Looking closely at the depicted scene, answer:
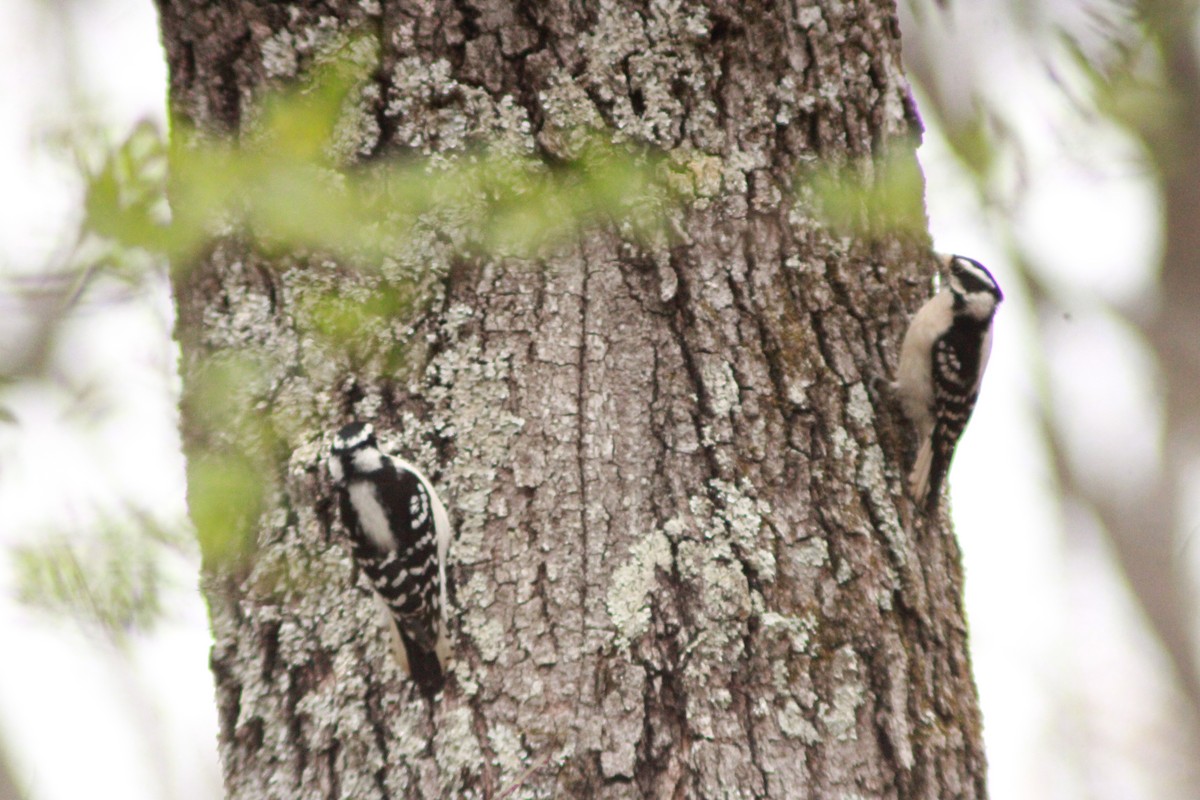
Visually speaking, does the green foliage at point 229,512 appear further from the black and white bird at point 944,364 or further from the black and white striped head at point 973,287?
the black and white striped head at point 973,287

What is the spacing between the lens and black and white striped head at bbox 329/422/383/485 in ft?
7.70

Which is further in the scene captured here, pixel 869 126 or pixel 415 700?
pixel 869 126

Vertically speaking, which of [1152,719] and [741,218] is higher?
[741,218]

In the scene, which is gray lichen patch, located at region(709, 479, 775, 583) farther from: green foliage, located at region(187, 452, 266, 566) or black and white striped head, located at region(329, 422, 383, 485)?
green foliage, located at region(187, 452, 266, 566)

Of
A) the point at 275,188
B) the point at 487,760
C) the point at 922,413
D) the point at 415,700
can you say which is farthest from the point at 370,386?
the point at 922,413

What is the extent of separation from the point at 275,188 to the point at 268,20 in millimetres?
437

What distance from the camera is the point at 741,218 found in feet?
8.35

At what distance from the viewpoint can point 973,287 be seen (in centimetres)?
361

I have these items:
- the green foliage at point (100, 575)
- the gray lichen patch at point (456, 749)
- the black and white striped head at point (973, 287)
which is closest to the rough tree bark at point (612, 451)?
the gray lichen patch at point (456, 749)

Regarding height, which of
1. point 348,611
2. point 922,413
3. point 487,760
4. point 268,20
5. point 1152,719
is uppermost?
point 268,20

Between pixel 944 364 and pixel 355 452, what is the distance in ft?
5.09

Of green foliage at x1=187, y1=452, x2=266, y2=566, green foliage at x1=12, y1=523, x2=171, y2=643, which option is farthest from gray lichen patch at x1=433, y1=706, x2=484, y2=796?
green foliage at x1=12, y1=523, x2=171, y2=643

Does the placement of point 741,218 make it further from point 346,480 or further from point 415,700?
point 415,700

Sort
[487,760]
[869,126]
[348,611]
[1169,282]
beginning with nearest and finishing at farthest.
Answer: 1. [487,760]
2. [348,611]
3. [869,126]
4. [1169,282]
